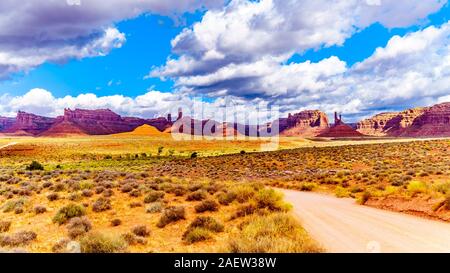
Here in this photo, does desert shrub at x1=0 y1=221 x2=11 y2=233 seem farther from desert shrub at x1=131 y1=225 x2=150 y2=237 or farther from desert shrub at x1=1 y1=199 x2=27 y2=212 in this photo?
desert shrub at x1=131 y1=225 x2=150 y2=237

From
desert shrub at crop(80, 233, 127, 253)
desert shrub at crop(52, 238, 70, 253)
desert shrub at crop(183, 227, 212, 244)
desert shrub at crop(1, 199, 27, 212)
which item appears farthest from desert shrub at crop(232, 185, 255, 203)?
desert shrub at crop(1, 199, 27, 212)

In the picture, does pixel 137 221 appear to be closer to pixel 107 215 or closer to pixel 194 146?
pixel 107 215

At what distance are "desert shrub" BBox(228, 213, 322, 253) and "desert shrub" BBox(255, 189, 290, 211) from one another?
2914 millimetres

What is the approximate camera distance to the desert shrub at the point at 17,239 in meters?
11.7

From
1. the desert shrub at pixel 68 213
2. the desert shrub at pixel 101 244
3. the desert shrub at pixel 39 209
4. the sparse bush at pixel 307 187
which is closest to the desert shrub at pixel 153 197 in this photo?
the desert shrub at pixel 68 213

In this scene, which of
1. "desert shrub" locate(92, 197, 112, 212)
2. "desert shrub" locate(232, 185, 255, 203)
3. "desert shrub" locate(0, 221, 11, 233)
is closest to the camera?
"desert shrub" locate(0, 221, 11, 233)

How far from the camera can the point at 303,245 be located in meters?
8.37

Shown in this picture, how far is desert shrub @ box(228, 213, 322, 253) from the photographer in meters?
8.29

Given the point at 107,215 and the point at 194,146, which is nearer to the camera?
the point at 107,215

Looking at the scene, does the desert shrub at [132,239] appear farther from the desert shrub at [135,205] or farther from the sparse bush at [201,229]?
the desert shrub at [135,205]
